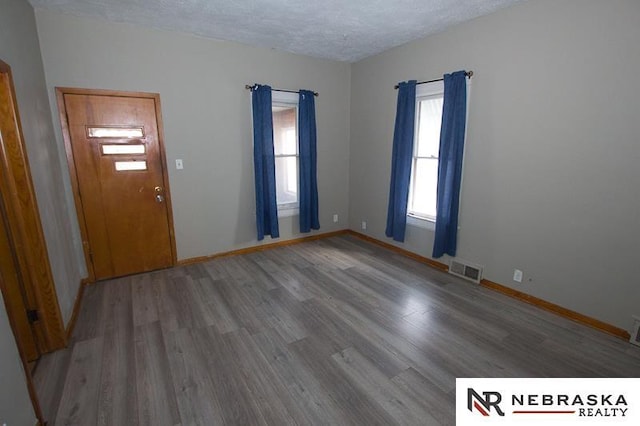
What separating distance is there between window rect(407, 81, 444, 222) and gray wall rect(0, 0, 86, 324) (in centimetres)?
369

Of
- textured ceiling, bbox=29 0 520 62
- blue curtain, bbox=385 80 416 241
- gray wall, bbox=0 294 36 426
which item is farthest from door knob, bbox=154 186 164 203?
blue curtain, bbox=385 80 416 241

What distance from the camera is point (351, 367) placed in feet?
6.61

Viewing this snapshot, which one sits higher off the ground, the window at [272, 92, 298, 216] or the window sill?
the window at [272, 92, 298, 216]

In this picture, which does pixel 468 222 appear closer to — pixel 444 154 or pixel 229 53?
pixel 444 154

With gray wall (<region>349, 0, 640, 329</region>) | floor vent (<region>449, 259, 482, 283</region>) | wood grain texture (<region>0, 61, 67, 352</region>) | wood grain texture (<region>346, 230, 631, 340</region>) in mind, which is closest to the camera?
wood grain texture (<region>0, 61, 67, 352</region>)

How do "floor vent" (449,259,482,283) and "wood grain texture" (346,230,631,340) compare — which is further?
"floor vent" (449,259,482,283)

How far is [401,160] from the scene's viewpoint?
Answer: 381cm

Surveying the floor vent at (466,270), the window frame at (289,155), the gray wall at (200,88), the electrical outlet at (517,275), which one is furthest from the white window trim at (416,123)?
the window frame at (289,155)

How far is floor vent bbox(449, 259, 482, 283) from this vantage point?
3.21 meters

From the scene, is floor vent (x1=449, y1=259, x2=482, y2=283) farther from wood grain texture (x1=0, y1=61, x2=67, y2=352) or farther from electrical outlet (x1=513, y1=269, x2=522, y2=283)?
wood grain texture (x1=0, y1=61, x2=67, y2=352)

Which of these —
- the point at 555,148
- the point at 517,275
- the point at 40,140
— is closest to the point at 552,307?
the point at 517,275

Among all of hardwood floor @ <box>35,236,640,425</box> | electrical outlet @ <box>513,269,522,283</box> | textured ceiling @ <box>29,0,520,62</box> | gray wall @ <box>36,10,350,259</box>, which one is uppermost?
textured ceiling @ <box>29,0,520,62</box>

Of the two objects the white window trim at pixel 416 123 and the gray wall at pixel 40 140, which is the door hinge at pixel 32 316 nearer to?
the gray wall at pixel 40 140

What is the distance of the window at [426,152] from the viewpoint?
3529mm
